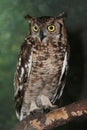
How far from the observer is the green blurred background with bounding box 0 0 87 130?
2.11 m

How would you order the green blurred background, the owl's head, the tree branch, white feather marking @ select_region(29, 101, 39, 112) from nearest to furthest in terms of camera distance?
the tree branch, the owl's head, white feather marking @ select_region(29, 101, 39, 112), the green blurred background

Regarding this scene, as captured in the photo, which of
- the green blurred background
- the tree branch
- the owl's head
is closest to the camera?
Result: the tree branch

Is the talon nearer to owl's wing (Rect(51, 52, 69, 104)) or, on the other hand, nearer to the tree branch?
owl's wing (Rect(51, 52, 69, 104))

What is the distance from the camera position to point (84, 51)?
7.15 feet

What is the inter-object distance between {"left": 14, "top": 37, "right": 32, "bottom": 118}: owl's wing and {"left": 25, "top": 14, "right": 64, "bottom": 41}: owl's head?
0.08m

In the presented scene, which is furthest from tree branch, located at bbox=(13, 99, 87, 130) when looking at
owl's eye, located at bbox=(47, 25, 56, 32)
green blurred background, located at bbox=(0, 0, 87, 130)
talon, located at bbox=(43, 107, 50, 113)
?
green blurred background, located at bbox=(0, 0, 87, 130)

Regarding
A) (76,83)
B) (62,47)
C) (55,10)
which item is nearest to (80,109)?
(62,47)

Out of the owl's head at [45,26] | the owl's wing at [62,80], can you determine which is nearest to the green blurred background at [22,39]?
the owl's wing at [62,80]

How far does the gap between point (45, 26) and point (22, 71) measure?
256 millimetres

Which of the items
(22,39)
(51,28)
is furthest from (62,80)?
(22,39)

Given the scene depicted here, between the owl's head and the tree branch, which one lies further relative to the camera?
the owl's head

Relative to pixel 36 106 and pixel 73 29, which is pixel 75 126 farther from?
pixel 73 29

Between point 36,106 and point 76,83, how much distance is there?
14.6 inches

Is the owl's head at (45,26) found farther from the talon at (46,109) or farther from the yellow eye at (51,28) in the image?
the talon at (46,109)
